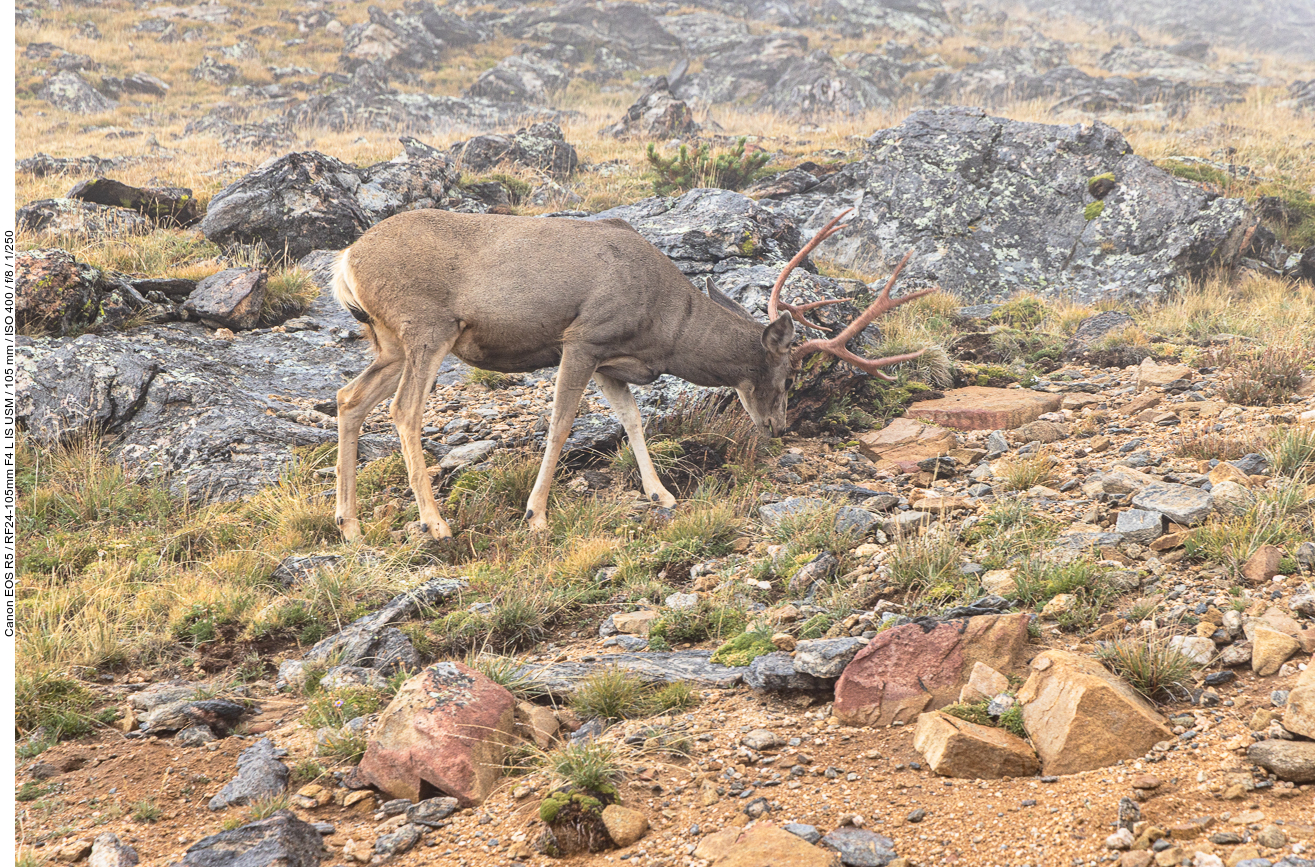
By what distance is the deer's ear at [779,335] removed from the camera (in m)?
7.88

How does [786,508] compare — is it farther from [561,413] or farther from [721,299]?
[721,299]

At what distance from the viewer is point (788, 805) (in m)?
3.33

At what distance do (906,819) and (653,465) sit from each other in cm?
505

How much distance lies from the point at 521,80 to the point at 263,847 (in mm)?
36440

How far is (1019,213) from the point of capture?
1433cm

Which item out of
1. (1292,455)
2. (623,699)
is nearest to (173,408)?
(623,699)

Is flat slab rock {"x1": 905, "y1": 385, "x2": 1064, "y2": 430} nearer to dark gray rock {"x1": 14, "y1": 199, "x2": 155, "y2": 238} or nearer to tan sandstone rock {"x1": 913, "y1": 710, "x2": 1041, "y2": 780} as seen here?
tan sandstone rock {"x1": 913, "y1": 710, "x2": 1041, "y2": 780}

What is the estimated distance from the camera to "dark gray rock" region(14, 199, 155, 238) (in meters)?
11.7

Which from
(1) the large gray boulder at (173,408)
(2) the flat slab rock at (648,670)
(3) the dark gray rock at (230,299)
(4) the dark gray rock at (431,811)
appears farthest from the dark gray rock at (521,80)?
(4) the dark gray rock at (431,811)

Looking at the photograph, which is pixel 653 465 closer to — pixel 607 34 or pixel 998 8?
pixel 607 34

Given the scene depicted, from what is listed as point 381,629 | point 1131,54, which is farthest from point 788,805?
point 1131,54

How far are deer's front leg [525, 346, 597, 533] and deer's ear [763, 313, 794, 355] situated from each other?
5.21ft

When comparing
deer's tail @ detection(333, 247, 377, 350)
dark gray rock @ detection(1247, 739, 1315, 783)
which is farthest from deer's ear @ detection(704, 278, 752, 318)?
dark gray rock @ detection(1247, 739, 1315, 783)

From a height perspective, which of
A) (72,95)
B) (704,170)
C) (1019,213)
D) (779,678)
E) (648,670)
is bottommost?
(648,670)
